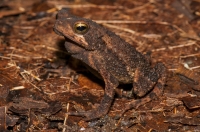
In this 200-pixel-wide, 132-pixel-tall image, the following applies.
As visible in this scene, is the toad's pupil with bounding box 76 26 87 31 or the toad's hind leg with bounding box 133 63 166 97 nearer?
the toad's pupil with bounding box 76 26 87 31

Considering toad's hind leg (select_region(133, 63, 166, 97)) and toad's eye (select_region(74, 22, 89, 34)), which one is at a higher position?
toad's eye (select_region(74, 22, 89, 34))

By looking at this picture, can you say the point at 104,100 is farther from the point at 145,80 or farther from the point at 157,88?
the point at 157,88

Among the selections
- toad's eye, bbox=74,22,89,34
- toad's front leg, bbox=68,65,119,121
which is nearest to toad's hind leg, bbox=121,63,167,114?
toad's front leg, bbox=68,65,119,121

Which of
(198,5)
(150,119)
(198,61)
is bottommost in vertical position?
(150,119)

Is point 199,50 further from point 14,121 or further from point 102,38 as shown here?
point 14,121

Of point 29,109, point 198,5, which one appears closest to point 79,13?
point 198,5

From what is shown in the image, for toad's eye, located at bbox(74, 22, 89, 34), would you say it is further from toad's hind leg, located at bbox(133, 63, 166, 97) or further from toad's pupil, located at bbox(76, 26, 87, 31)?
toad's hind leg, located at bbox(133, 63, 166, 97)

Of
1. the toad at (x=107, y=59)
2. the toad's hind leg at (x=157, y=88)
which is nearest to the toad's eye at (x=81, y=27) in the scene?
the toad at (x=107, y=59)

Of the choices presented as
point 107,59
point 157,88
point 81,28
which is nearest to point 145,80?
point 157,88
